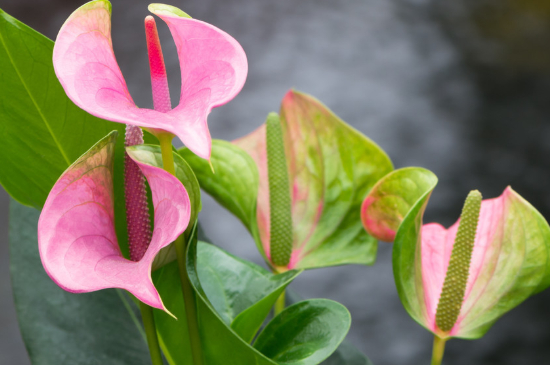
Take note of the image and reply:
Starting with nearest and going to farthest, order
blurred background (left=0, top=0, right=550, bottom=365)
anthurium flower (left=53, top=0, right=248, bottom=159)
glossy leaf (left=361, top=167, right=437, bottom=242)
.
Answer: anthurium flower (left=53, top=0, right=248, bottom=159) < glossy leaf (left=361, top=167, right=437, bottom=242) < blurred background (left=0, top=0, right=550, bottom=365)

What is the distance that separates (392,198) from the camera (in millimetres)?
295

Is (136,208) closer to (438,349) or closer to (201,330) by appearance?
(201,330)

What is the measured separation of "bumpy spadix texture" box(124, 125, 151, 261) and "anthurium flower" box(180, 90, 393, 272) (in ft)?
0.32

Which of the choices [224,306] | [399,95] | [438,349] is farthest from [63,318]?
[399,95]

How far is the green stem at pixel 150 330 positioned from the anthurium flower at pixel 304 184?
108 millimetres

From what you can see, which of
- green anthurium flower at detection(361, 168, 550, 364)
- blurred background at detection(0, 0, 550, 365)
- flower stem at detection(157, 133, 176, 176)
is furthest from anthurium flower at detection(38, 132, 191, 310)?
blurred background at detection(0, 0, 550, 365)

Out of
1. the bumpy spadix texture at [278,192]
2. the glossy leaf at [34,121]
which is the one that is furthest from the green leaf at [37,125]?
the bumpy spadix texture at [278,192]

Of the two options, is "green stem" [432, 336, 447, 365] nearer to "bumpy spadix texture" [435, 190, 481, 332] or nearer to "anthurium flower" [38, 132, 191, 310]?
"bumpy spadix texture" [435, 190, 481, 332]

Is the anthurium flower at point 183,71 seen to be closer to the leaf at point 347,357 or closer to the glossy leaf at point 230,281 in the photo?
Answer: the glossy leaf at point 230,281

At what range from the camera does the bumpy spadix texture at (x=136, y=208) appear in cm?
22

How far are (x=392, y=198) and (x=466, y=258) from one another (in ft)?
0.14

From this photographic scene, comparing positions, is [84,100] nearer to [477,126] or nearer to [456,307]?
[456,307]

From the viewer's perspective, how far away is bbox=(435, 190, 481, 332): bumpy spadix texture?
0.91ft

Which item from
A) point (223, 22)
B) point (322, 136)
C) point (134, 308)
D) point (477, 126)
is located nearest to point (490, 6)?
point (477, 126)
